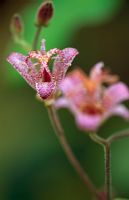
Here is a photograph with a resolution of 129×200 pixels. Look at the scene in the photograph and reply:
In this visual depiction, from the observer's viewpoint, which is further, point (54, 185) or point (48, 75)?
point (54, 185)

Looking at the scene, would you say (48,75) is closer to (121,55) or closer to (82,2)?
(82,2)

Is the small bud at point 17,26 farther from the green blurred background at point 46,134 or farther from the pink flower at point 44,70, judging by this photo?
the green blurred background at point 46,134

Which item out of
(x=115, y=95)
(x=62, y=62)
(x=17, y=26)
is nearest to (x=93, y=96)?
(x=115, y=95)

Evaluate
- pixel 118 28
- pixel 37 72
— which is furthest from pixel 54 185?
pixel 37 72

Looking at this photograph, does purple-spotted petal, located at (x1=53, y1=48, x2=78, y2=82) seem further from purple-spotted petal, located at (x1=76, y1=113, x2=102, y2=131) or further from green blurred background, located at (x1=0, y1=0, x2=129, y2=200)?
green blurred background, located at (x1=0, y1=0, x2=129, y2=200)

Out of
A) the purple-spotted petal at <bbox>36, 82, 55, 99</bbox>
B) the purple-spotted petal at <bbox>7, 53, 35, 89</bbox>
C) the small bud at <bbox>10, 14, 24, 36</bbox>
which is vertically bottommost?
the purple-spotted petal at <bbox>36, 82, 55, 99</bbox>

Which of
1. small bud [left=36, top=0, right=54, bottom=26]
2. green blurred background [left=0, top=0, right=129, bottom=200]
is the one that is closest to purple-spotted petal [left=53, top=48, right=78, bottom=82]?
small bud [left=36, top=0, right=54, bottom=26]
